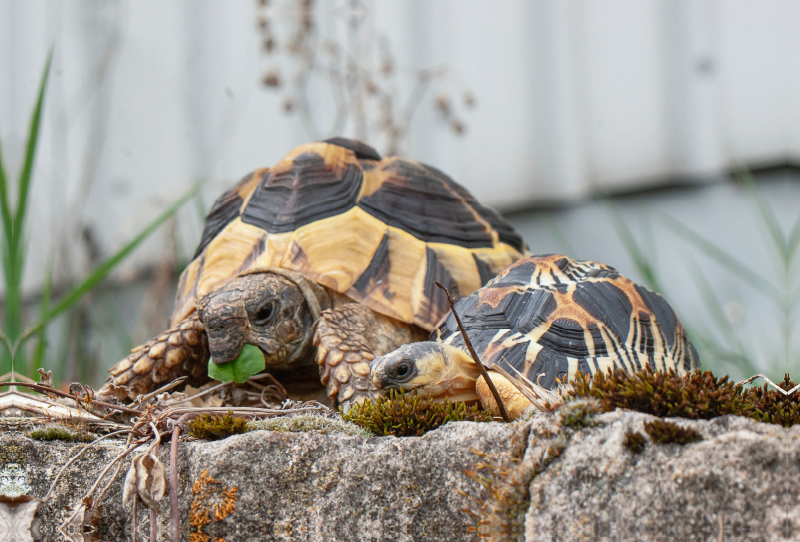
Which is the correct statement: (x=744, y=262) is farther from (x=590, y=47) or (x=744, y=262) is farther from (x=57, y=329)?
(x=57, y=329)

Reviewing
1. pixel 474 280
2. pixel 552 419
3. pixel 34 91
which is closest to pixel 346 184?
pixel 474 280

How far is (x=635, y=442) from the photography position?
2.50 feet

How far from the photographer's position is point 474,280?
190cm

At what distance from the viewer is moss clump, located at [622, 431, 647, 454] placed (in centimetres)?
76

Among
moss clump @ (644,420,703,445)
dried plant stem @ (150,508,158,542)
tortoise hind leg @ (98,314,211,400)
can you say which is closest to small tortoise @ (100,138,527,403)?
tortoise hind leg @ (98,314,211,400)

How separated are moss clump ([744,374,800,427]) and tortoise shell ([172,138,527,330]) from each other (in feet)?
3.04

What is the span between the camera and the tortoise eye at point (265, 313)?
1.68 m

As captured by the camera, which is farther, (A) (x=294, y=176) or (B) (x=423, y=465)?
(A) (x=294, y=176)

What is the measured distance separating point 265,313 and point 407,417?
74cm

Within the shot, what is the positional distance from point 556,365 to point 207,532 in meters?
0.69

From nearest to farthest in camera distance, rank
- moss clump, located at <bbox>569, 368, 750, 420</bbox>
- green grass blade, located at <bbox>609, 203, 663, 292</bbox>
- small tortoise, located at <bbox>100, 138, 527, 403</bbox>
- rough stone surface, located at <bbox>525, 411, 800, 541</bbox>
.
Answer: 1. rough stone surface, located at <bbox>525, 411, 800, 541</bbox>
2. moss clump, located at <bbox>569, 368, 750, 420</bbox>
3. small tortoise, located at <bbox>100, 138, 527, 403</bbox>
4. green grass blade, located at <bbox>609, 203, 663, 292</bbox>

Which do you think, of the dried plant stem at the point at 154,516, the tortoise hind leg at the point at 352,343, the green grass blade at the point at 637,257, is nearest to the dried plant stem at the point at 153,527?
the dried plant stem at the point at 154,516

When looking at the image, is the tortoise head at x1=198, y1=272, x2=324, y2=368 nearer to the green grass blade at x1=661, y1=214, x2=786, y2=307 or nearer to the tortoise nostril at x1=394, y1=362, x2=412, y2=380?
the tortoise nostril at x1=394, y1=362, x2=412, y2=380

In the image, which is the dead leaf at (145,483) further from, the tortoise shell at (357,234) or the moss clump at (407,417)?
the tortoise shell at (357,234)
